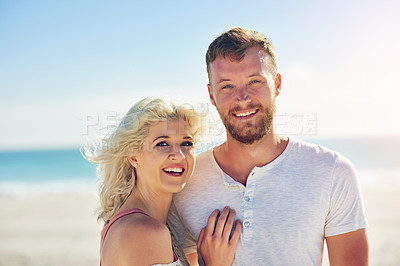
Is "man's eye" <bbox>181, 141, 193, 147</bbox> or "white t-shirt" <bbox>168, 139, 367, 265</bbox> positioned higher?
"man's eye" <bbox>181, 141, 193, 147</bbox>

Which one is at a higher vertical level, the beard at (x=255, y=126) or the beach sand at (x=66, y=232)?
the beard at (x=255, y=126)

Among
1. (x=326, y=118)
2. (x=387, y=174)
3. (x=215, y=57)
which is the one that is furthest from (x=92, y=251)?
(x=326, y=118)

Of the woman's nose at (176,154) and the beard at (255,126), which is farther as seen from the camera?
the beard at (255,126)

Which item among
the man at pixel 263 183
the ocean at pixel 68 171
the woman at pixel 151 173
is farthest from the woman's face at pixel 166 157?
the ocean at pixel 68 171

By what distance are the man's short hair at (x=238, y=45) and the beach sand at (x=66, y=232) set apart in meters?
4.93

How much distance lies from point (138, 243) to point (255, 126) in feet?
3.58

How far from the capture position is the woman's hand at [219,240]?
266cm

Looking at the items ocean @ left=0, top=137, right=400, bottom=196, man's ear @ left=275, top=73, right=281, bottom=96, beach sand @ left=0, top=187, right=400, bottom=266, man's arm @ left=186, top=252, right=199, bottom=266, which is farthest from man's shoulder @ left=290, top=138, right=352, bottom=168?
ocean @ left=0, top=137, right=400, bottom=196

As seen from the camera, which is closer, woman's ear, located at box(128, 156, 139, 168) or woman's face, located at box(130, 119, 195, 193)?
woman's face, located at box(130, 119, 195, 193)

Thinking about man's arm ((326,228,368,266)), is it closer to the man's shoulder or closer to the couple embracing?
the couple embracing

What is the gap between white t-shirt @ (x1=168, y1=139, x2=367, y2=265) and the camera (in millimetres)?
2615

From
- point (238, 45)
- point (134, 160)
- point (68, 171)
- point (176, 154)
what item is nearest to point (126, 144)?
point (134, 160)

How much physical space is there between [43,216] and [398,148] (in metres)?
27.1

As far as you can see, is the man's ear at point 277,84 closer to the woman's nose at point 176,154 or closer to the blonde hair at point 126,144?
the blonde hair at point 126,144
